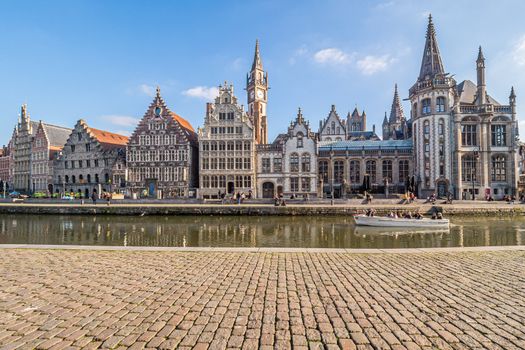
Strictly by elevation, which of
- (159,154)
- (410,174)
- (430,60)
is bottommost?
(410,174)

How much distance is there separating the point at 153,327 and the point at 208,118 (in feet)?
158

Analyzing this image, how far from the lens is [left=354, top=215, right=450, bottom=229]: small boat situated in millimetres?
23859

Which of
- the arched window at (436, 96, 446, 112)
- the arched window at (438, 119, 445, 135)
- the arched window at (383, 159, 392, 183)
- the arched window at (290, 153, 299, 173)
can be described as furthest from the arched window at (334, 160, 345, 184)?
the arched window at (436, 96, 446, 112)

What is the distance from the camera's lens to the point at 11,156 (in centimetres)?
7462

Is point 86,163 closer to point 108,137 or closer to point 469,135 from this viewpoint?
point 108,137

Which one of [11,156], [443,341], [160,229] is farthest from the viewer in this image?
[11,156]

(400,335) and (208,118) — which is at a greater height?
(208,118)

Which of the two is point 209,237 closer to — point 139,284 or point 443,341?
point 139,284

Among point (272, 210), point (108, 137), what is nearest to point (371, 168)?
point (272, 210)

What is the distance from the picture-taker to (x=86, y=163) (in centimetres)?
5794

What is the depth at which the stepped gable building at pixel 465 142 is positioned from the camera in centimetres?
4775

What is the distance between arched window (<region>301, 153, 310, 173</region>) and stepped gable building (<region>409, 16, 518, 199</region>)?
63.7ft

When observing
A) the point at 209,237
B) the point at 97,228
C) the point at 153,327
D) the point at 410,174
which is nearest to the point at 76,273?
the point at 153,327

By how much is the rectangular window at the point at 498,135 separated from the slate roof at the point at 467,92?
14.2 feet
